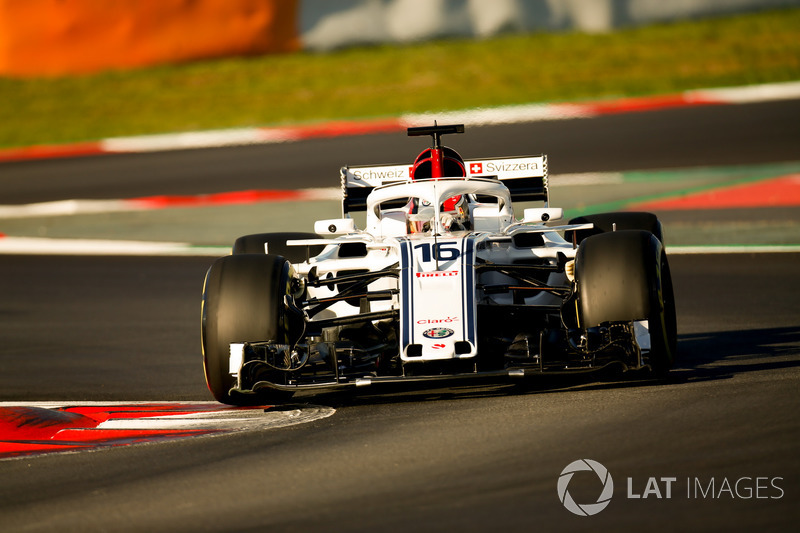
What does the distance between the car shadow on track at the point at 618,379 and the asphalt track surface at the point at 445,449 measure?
1.2 inches

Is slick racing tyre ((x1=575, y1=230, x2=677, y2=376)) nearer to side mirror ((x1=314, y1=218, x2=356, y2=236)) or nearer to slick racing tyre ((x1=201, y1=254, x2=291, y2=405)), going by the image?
slick racing tyre ((x1=201, y1=254, x2=291, y2=405))

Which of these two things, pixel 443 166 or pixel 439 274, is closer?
pixel 439 274

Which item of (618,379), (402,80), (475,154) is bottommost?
(618,379)

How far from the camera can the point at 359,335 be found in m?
8.02

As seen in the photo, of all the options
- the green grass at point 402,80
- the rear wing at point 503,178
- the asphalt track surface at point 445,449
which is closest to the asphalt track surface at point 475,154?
the green grass at point 402,80

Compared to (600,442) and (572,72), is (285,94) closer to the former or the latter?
(572,72)

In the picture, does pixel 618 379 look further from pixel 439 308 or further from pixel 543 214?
pixel 543 214

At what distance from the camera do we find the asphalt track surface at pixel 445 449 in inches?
189

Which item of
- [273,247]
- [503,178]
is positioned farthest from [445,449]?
[503,178]

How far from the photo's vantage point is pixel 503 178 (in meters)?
9.81

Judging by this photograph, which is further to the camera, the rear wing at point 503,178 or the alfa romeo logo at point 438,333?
the rear wing at point 503,178

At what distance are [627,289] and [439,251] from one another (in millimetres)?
1137

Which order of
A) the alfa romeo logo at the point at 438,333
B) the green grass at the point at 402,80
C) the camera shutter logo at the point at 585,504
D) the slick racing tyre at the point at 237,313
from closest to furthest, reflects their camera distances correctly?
the camera shutter logo at the point at 585,504 → the alfa romeo logo at the point at 438,333 → the slick racing tyre at the point at 237,313 → the green grass at the point at 402,80

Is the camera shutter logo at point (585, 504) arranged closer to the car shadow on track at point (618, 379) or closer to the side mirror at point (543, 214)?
the car shadow on track at point (618, 379)
